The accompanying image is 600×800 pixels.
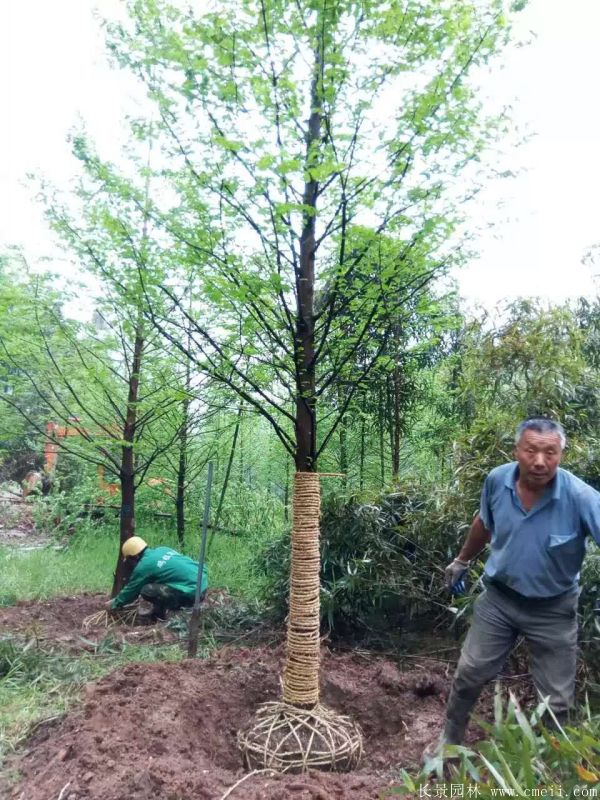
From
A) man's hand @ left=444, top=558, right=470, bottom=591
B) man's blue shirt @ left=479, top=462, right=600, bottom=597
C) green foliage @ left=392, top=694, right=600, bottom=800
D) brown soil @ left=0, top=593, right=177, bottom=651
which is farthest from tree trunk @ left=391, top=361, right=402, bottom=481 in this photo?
green foliage @ left=392, top=694, right=600, bottom=800

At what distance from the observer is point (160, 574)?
202 inches

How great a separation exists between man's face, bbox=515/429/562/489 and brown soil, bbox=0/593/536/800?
1.27 m

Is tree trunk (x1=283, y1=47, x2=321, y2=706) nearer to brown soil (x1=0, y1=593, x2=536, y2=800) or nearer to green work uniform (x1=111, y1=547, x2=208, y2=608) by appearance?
brown soil (x1=0, y1=593, x2=536, y2=800)

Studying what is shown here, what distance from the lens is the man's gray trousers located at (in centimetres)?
250

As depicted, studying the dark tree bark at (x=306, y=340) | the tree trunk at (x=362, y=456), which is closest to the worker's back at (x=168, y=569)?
the tree trunk at (x=362, y=456)

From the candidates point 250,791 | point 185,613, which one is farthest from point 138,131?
point 185,613

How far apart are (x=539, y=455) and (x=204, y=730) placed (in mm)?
1933

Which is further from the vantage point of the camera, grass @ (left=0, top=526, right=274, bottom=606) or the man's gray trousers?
grass @ (left=0, top=526, right=274, bottom=606)

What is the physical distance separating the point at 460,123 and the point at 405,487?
274 centimetres

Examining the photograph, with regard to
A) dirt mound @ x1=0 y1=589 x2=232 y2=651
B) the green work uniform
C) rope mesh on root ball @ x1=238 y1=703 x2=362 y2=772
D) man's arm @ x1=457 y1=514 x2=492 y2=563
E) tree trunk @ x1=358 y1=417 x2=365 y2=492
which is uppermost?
tree trunk @ x1=358 y1=417 x2=365 y2=492

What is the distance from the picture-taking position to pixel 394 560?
4297 mm

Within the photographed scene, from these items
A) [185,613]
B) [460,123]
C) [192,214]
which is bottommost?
[185,613]

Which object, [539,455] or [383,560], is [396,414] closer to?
[383,560]

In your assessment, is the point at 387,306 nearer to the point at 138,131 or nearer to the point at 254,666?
the point at 138,131
